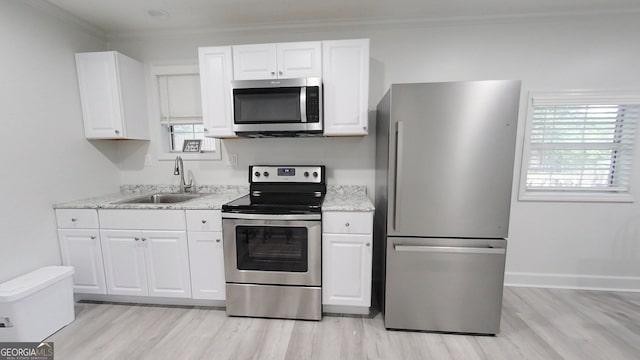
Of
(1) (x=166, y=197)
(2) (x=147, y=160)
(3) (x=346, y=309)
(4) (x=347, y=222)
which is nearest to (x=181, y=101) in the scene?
(2) (x=147, y=160)

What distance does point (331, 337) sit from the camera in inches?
71.1

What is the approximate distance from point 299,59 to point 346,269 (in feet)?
5.89

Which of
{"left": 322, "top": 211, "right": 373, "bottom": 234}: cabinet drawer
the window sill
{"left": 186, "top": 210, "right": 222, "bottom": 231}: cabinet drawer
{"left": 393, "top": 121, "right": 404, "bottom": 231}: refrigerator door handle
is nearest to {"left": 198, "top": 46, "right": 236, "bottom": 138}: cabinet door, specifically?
{"left": 186, "top": 210, "right": 222, "bottom": 231}: cabinet drawer

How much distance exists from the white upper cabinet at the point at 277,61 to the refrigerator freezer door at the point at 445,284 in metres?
1.59

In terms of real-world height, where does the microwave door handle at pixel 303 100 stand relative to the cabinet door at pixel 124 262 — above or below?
above

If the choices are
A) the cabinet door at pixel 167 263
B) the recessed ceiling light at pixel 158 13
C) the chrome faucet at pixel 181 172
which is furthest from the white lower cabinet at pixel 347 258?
the recessed ceiling light at pixel 158 13

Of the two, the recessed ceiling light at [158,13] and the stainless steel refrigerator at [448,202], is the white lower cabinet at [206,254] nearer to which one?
the stainless steel refrigerator at [448,202]

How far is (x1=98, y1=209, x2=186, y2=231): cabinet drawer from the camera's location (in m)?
2.03

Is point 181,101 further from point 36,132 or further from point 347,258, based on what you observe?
point 347,258

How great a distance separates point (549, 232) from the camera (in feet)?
7.98

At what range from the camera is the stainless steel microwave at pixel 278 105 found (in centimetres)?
202

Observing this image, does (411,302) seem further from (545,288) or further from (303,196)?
(545,288)

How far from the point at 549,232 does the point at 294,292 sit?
2568 mm

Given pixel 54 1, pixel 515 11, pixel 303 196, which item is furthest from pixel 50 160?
pixel 515 11
